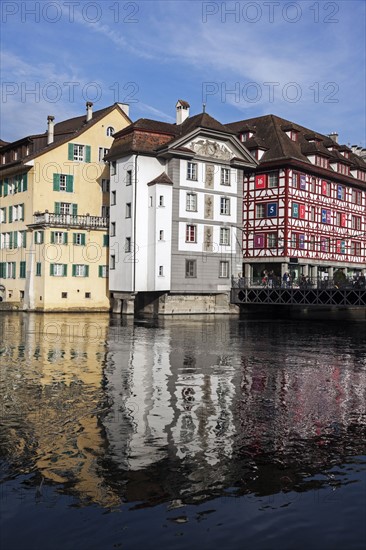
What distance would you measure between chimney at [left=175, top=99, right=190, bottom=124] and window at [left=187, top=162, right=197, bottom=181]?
797 cm

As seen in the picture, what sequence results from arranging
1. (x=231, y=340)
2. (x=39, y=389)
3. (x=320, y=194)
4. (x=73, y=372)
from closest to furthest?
(x=39, y=389), (x=73, y=372), (x=231, y=340), (x=320, y=194)

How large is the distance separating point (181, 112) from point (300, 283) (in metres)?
18.8

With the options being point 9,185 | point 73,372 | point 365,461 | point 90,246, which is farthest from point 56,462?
point 9,185

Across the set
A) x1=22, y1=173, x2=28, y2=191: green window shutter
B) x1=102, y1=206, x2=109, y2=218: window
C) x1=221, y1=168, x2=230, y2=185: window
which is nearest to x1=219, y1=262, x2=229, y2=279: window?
x1=221, y1=168, x2=230, y2=185: window

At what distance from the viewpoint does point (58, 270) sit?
48.3 m

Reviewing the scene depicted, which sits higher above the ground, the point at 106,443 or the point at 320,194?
the point at 320,194

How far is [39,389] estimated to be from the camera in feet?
49.5

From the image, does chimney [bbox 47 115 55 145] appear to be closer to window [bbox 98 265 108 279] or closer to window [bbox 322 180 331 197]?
window [bbox 98 265 108 279]

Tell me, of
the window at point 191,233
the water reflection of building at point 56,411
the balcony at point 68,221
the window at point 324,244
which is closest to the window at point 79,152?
the balcony at point 68,221

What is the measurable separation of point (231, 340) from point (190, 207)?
20.3 m

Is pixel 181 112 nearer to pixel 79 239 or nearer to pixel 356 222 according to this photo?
pixel 79 239

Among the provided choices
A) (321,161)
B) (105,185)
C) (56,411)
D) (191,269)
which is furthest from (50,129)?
(56,411)

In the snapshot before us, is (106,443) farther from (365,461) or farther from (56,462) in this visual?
(365,461)

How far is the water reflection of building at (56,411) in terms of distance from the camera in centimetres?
889
